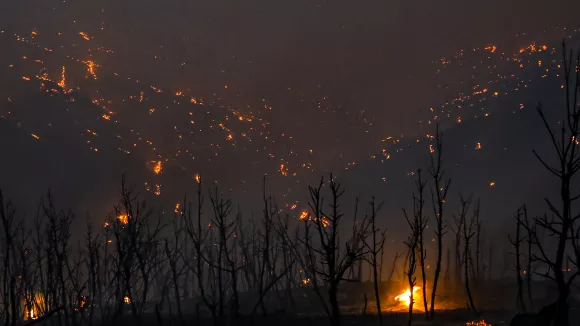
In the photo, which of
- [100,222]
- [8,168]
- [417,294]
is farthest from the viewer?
[8,168]

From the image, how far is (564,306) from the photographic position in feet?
53.2

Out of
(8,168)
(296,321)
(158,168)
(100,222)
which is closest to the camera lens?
(296,321)

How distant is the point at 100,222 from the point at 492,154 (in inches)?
4970

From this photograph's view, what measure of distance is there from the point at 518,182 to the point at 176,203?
106 metres

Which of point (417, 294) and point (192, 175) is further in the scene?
point (192, 175)

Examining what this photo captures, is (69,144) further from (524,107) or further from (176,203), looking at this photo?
(524,107)

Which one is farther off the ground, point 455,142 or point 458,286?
point 455,142

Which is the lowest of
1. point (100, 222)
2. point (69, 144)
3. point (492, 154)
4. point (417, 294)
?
point (417, 294)

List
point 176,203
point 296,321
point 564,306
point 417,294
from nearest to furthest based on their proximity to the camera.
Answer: point 564,306
point 296,321
point 417,294
point 176,203

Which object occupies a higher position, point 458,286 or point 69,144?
point 69,144

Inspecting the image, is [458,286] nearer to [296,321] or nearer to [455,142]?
[296,321]

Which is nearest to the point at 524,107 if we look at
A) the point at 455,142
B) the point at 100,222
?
the point at 455,142

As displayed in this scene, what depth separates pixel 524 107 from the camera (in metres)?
198

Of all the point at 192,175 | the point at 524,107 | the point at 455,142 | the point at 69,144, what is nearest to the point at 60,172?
the point at 69,144
